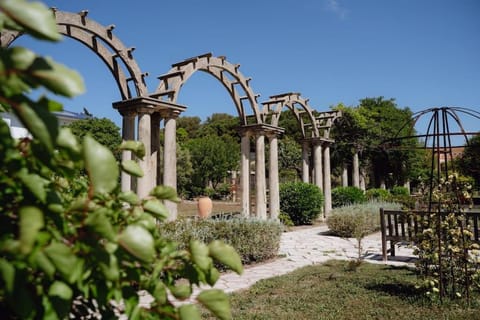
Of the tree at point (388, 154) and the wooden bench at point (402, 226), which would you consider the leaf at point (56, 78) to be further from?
the tree at point (388, 154)

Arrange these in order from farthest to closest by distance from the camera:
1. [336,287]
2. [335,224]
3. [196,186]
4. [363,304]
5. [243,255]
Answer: [196,186], [335,224], [243,255], [336,287], [363,304]

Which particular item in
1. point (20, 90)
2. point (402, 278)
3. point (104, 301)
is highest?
point (20, 90)

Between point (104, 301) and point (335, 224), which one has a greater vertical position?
point (104, 301)

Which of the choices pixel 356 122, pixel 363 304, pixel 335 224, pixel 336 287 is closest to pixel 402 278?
pixel 336 287

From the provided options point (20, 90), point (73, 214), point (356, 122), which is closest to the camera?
point (20, 90)

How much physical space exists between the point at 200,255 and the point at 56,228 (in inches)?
11.7

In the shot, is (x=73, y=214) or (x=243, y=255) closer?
(x=73, y=214)

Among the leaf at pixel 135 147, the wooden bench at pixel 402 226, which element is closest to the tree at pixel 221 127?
the wooden bench at pixel 402 226

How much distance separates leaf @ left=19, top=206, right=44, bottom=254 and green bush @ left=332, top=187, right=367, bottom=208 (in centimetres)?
1669

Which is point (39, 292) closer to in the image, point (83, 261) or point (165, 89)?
point (83, 261)

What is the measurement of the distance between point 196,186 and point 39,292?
39.3 meters

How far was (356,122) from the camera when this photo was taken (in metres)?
19.9

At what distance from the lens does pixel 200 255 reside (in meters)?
0.81

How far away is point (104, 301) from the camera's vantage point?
0.73 meters
